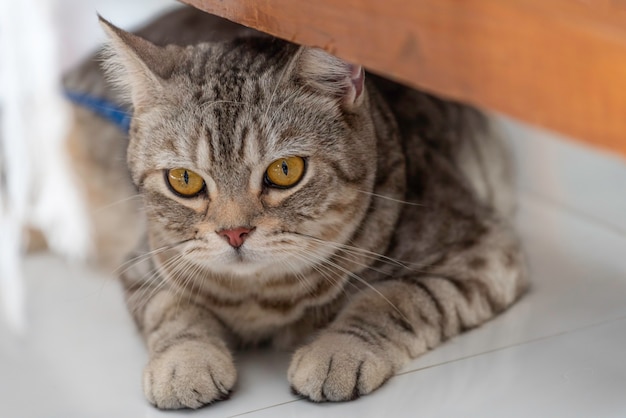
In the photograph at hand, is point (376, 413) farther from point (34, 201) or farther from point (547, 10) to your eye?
point (34, 201)

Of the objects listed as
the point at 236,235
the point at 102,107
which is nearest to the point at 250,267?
the point at 236,235

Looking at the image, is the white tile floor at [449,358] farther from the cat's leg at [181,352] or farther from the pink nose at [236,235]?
the pink nose at [236,235]

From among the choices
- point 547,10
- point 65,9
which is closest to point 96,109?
point 65,9

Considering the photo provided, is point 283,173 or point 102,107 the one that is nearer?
point 283,173

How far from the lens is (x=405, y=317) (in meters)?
1.70

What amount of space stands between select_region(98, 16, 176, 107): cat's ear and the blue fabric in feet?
1.59

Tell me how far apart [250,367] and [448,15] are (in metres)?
0.94

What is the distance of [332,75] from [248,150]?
220 millimetres

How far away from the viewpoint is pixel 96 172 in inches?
100

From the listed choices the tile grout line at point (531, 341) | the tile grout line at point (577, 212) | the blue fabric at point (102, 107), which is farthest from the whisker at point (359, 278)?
the tile grout line at point (577, 212)

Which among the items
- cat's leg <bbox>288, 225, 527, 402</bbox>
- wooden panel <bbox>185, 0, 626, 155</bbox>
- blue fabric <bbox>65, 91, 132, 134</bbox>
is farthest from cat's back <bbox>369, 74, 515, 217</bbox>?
wooden panel <bbox>185, 0, 626, 155</bbox>

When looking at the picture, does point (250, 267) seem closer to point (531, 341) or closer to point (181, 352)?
point (181, 352)

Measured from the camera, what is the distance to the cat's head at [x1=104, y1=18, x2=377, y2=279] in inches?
60.2

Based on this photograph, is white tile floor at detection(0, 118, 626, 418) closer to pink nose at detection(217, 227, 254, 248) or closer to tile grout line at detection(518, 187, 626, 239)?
tile grout line at detection(518, 187, 626, 239)
